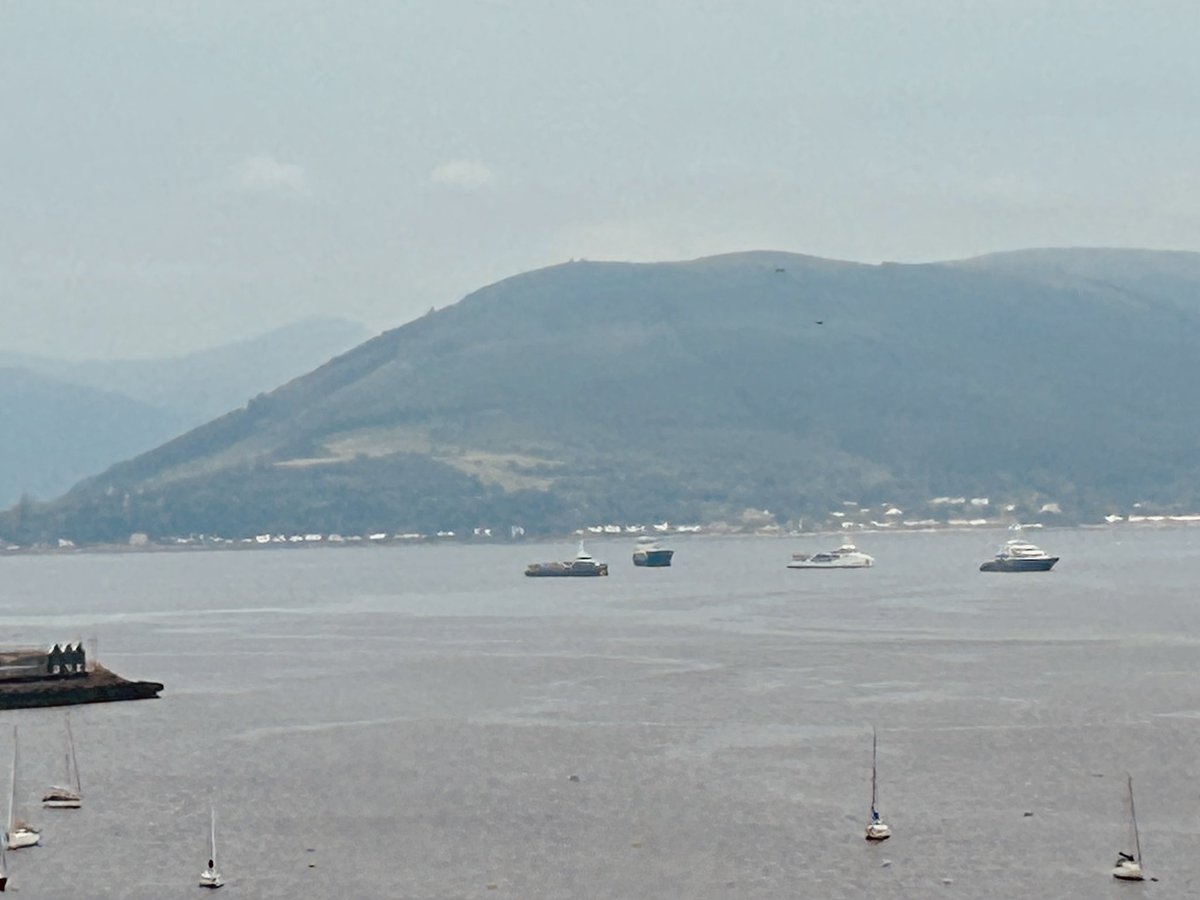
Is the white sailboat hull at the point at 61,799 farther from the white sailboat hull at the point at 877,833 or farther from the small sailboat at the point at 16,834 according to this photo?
the white sailboat hull at the point at 877,833

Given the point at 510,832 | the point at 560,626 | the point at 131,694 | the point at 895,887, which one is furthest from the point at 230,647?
the point at 895,887

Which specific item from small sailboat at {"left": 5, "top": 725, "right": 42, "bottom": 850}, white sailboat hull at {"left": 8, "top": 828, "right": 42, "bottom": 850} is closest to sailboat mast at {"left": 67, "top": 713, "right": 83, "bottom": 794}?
small sailboat at {"left": 5, "top": 725, "right": 42, "bottom": 850}

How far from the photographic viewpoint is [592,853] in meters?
67.9

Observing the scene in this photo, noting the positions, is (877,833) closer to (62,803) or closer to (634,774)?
(634,774)

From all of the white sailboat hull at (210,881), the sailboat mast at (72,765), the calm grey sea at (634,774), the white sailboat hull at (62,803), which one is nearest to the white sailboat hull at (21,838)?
the calm grey sea at (634,774)

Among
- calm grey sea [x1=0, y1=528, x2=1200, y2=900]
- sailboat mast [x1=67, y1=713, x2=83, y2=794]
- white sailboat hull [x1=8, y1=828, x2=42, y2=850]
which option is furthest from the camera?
sailboat mast [x1=67, y1=713, x2=83, y2=794]

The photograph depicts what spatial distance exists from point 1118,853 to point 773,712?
4366 cm

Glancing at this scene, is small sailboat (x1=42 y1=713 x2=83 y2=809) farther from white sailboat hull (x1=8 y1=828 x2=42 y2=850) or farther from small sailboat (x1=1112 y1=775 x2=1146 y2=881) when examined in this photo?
small sailboat (x1=1112 y1=775 x2=1146 y2=881)

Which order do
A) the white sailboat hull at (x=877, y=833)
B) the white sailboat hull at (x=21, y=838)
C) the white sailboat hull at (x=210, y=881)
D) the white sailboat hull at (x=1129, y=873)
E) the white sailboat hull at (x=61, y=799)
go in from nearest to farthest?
the white sailboat hull at (x=1129, y=873), the white sailboat hull at (x=210, y=881), the white sailboat hull at (x=21, y=838), the white sailboat hull at (x=877, y=833), the white sailboat hull at (x=61, y=799)

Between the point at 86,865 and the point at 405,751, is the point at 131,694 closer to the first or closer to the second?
the point at 405,751

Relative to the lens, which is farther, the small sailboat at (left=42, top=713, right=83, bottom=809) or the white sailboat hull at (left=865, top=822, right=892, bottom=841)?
the small sailboat at (left=42, top=713, right=83, bottom=809)

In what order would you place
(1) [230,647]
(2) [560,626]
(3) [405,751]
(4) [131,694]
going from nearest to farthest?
(3) [405,751]
(4) [131,694]
(1) [230,647]
(2) [560,626]

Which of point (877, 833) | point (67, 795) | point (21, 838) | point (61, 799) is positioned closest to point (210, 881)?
point (21, 838)

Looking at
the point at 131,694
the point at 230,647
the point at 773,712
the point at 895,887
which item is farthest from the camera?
the point at 230,647
